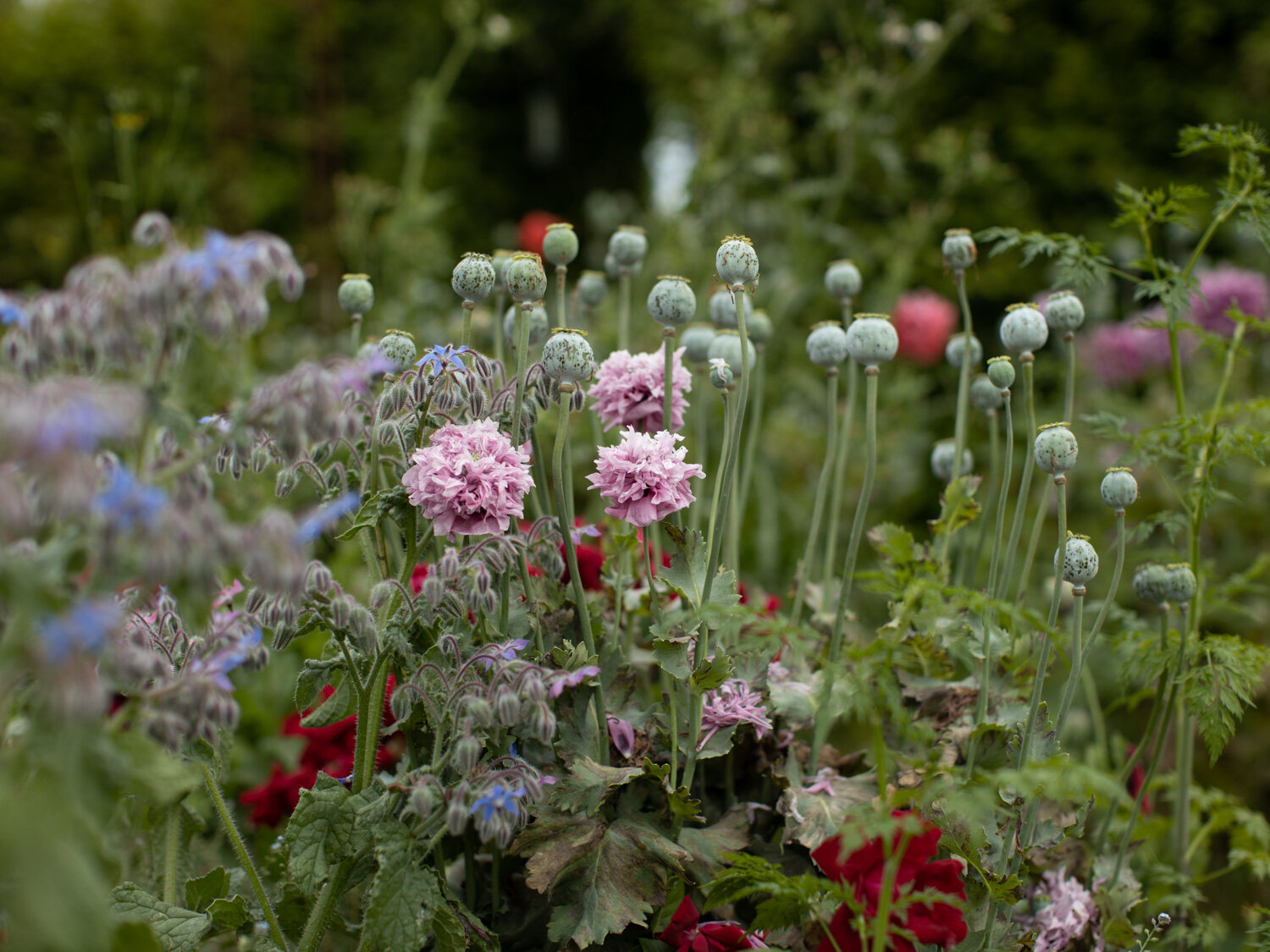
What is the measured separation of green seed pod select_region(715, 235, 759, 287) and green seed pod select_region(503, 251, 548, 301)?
22 centimetres

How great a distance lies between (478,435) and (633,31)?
6955mm

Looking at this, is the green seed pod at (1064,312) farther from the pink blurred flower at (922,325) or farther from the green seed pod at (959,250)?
the pink blurred flower at (922,325)

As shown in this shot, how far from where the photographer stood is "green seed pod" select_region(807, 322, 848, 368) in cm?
138

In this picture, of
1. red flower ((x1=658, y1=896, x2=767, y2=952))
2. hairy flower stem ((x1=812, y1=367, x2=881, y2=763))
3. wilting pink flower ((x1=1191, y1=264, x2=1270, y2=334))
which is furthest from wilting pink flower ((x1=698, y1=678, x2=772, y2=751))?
wilting pink flower ((x1=1191, y1=264, x2=1270, y2=334))

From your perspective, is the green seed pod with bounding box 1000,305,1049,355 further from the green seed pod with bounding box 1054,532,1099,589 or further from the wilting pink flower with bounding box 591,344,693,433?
the wilting pink flower with bounding box 591,344,693,433

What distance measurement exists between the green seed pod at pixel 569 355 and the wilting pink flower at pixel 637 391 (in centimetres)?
17

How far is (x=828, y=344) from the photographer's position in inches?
54.4

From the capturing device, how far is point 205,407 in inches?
115

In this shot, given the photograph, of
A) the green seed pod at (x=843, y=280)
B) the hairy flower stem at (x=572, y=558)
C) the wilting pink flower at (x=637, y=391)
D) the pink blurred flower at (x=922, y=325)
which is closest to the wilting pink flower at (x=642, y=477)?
the hairy flower stem at (x=572, y=558)

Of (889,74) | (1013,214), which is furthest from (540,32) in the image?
(889,74)

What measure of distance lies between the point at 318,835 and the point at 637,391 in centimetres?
67

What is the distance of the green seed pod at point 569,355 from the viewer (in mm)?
1124

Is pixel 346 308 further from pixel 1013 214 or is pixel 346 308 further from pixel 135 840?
pixel 1013 214

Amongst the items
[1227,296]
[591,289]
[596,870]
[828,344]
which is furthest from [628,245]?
[1227,296]
